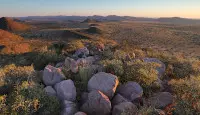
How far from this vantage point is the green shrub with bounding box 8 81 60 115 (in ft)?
21.2

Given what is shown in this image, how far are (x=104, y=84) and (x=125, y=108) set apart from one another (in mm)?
1064

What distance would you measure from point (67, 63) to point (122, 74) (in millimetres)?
2327

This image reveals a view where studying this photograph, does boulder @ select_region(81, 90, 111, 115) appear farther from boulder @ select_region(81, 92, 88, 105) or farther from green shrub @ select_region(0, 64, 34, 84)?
green shrub @ select_region(0, 64, 34, 84)

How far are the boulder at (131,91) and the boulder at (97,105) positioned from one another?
0.94 m

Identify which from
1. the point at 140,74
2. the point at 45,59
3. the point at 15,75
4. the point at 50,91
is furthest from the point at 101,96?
the point at 45,59

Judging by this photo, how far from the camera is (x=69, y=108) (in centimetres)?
689

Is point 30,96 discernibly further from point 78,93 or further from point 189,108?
point 189,108

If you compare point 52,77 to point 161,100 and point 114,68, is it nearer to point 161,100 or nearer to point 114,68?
point 114,68

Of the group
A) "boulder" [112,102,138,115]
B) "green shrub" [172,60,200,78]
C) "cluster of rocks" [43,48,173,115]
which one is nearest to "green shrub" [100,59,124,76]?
"cluster of rocks" [43,48,173,115]

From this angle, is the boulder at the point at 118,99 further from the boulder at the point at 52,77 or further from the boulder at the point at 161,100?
the boulder at the point at 52,77

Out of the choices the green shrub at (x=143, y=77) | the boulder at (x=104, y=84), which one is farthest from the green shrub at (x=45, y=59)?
the boulder at (x=104, y=84)

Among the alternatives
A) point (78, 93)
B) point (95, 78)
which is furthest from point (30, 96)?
point (95, 78)

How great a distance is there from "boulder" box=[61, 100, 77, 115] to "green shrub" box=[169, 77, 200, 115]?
2.75 meters

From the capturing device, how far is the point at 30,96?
274 inches
